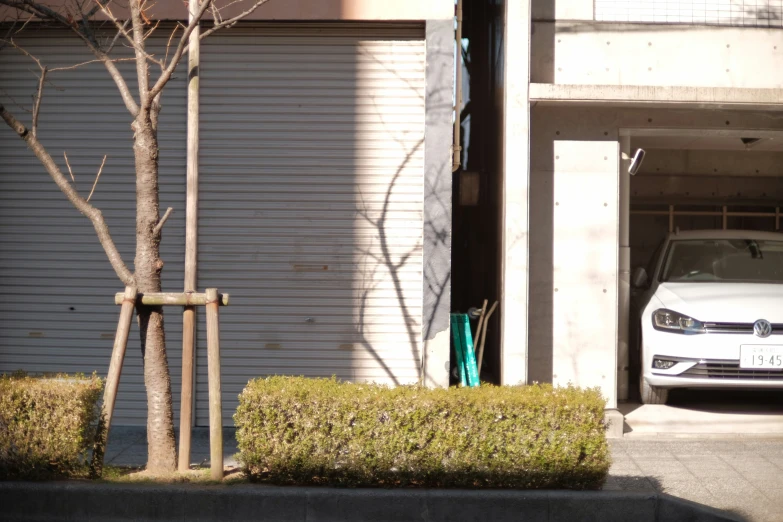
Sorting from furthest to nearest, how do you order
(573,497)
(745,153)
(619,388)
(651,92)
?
(745,153) < (619,388) < (651,92) < (573,497)

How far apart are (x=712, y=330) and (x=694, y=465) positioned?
2.08m

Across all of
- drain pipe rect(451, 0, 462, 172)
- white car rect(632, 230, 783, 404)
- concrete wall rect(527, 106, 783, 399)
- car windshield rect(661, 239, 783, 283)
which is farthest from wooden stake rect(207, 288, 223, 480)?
car windshield rect(661, 239, 783, 283)

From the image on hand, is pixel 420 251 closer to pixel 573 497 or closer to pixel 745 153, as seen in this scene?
pixel 573 497

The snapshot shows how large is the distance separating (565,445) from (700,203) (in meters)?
9.90

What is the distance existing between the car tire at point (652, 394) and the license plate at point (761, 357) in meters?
1.19

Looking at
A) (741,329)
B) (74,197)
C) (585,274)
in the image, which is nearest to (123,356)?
(74,197)

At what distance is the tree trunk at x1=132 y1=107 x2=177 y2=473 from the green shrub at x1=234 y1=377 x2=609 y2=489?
35.3 inches

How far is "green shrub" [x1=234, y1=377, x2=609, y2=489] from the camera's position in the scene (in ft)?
19.7

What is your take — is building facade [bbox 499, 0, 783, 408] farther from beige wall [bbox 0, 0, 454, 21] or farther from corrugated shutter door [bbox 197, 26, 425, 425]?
corrugated shutter door [bbox 197, 26, 425, 425]

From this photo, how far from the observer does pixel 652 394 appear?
10.2 metres

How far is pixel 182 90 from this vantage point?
9430mm

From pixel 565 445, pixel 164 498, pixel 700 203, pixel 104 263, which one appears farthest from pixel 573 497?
pixel 700 203

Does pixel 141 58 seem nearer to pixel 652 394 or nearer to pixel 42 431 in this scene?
pixel 42 431

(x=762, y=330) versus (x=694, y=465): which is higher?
(x=762, y=330)
